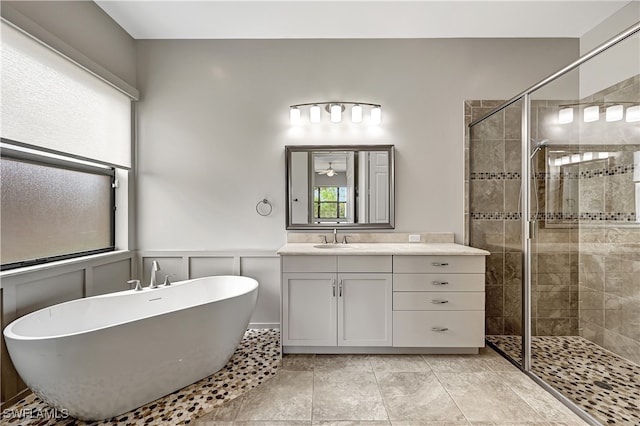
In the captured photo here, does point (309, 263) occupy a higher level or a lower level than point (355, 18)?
lower

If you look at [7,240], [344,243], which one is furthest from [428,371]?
[7,240]

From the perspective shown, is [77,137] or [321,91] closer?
[77,137]

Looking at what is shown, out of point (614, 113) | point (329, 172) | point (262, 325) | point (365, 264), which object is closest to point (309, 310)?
point (365, 264)

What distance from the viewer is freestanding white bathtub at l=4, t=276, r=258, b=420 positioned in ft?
5.07

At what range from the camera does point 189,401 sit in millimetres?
1920

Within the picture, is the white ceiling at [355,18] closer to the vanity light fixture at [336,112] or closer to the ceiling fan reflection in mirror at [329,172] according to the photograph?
the vanity light fixture at [336,112]

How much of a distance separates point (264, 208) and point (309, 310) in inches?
41.8

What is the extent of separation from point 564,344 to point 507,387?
452mm

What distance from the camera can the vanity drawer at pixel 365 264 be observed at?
2.49 m

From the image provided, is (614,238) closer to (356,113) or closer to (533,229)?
(533,229)

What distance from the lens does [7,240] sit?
192 centimetres

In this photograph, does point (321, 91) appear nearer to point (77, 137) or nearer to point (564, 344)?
point (77, 137)

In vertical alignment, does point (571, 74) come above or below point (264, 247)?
above

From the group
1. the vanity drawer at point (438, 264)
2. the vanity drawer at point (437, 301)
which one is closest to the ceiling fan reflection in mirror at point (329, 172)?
the vanity drawer at point (438, 264)
